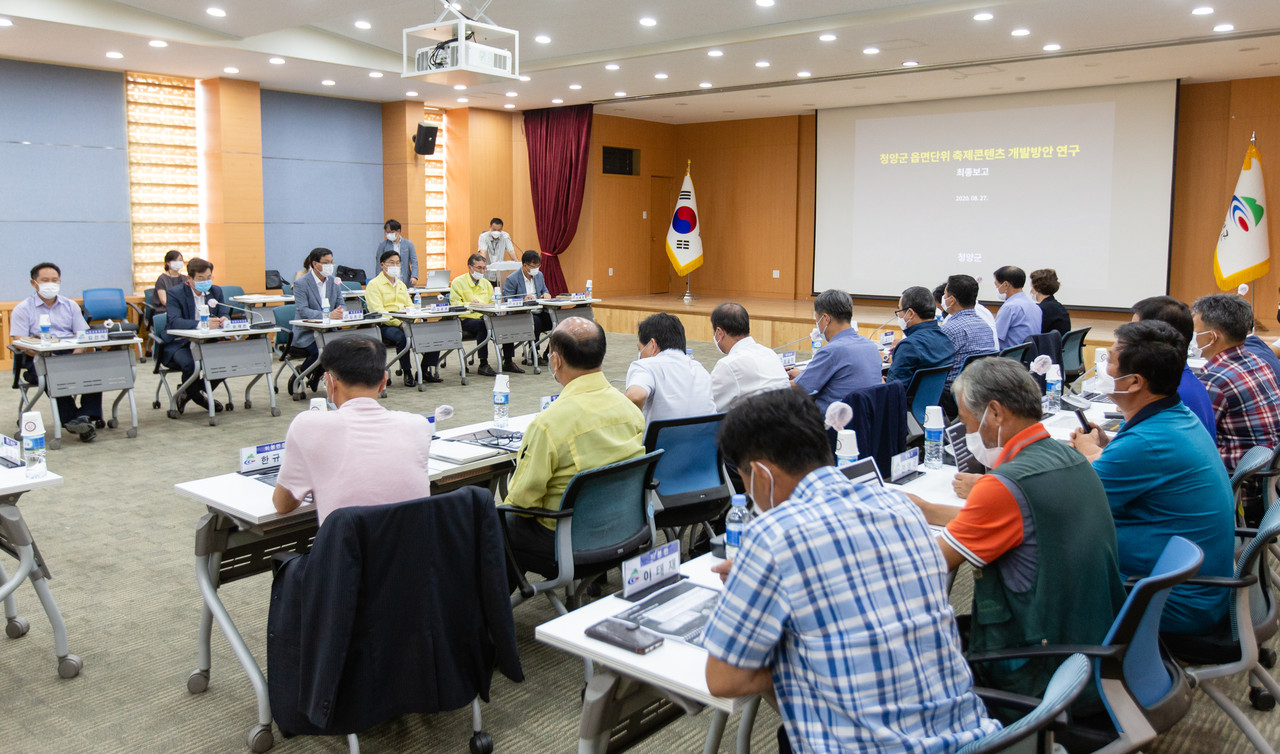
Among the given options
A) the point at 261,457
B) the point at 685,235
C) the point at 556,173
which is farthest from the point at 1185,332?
the point at 685,235

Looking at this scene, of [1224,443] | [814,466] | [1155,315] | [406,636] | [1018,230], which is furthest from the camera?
[1018,230]

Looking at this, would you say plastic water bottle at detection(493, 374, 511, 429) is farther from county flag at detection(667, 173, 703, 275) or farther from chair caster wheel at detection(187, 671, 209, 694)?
county flag at detection(667, 173, 703, 275)

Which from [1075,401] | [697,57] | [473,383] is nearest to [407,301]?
[473,383]

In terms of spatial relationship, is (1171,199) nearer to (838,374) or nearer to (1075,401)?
(1075,401)

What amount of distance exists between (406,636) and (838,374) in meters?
2.66

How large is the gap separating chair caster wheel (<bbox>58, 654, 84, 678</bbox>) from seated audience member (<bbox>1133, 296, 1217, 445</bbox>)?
382 centimetres

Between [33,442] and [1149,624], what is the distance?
3646 mm

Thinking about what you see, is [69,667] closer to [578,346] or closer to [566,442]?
[566,442]

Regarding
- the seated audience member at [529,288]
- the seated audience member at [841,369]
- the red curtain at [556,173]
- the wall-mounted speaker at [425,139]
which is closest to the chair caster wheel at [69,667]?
the seated audience member at [841,369]

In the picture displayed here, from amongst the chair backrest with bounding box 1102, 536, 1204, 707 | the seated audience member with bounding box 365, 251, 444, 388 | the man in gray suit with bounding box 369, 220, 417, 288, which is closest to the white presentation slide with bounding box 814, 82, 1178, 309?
the man in gray suit with bounding box 369, 220, 417, 288

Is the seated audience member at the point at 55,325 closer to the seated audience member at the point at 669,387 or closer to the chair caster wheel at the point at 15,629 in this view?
the chair caster wheel at the point at 15,629

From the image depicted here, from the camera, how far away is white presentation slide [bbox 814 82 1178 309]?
11.1 metres

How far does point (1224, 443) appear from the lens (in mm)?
3512

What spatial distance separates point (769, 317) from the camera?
12102 millimetres
